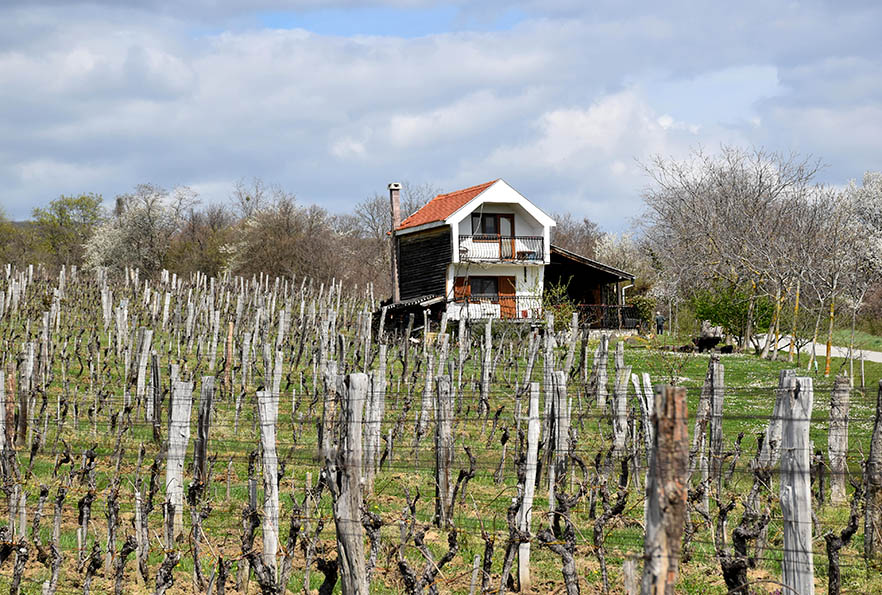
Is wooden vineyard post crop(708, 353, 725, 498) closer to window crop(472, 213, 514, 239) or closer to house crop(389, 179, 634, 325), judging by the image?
house crop(389, 179, 634, 325)

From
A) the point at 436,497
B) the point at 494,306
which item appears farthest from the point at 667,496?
the point at 494,306

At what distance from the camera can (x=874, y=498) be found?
7.95 m

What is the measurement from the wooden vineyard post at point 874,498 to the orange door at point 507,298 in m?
27.8

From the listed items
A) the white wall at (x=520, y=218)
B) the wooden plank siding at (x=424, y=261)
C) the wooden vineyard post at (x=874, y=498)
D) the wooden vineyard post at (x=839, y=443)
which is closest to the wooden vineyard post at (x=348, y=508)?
the wooden vineyard post at (x=874, y=498)

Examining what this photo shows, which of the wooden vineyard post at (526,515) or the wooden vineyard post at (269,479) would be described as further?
the wooden vineyard post at (526,515)

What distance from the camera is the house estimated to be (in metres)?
37.4

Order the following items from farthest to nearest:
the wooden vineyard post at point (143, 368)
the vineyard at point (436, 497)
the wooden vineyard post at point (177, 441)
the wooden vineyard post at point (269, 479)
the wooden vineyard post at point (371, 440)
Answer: the wooden vineyard post at point (143, 368), the wooden vineyard post at point (371, 440), the wooden vineyard post at point (177, 441), the wooden vineyard post at point (269, 479), the vineyard at point (436, 497)

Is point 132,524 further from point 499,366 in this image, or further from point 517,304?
point 517,304

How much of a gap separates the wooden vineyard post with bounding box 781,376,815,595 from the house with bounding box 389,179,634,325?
3048 cm

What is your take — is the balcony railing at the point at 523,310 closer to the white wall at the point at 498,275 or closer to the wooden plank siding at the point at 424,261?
the white wall at the point at 498,275

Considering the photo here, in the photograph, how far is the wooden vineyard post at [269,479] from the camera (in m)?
7.05

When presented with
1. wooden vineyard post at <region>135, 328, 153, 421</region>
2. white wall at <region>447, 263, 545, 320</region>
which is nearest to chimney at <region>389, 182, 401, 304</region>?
white wall at <region>447, 263, 545, 320</region>

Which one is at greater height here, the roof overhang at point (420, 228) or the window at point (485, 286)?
the roof overhang at point (420, 228)

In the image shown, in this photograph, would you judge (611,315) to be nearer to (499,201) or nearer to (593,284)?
(593,284)
